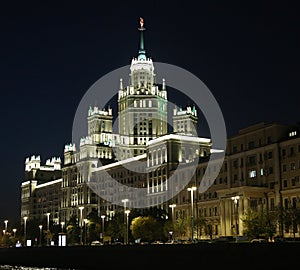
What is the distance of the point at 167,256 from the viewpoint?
3878 centimetres

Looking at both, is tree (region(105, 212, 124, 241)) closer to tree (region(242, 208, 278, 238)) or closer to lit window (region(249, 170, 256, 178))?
lit window (region(249, 170, 256, 178))

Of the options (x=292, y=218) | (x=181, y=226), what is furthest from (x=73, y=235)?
(x=292, y=218)

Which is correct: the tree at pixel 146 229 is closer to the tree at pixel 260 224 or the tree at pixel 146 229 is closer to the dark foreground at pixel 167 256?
the tree at pixel 260 224

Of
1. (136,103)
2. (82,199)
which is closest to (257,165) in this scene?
(82,199)

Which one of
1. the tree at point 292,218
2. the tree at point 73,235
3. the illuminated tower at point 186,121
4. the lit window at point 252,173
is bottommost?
the tree at point 73,235

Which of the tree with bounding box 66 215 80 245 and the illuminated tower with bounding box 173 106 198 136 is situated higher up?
A: the illuminated tower with bounding box 173 106 198 136

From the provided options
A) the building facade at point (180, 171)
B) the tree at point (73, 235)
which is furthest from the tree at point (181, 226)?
the tree at point (73, 235)

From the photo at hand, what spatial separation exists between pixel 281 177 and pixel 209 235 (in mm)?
19910

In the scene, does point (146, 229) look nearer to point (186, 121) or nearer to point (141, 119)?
point (186, 121)

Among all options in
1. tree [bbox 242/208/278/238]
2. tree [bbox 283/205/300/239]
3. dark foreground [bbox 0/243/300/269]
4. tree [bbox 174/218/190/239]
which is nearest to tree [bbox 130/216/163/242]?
tree [bbox 174/218/190/239]

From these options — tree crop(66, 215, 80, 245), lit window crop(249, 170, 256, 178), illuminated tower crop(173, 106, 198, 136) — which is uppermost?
illuminated tower crop(173, 106, 198, 136)

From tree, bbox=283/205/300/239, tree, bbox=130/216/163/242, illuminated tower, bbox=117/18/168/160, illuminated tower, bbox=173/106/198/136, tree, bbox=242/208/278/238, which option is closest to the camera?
tree, bbox=283/205/300/239

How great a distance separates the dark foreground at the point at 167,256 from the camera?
27.1 m

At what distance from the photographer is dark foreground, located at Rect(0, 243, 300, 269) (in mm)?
27141
